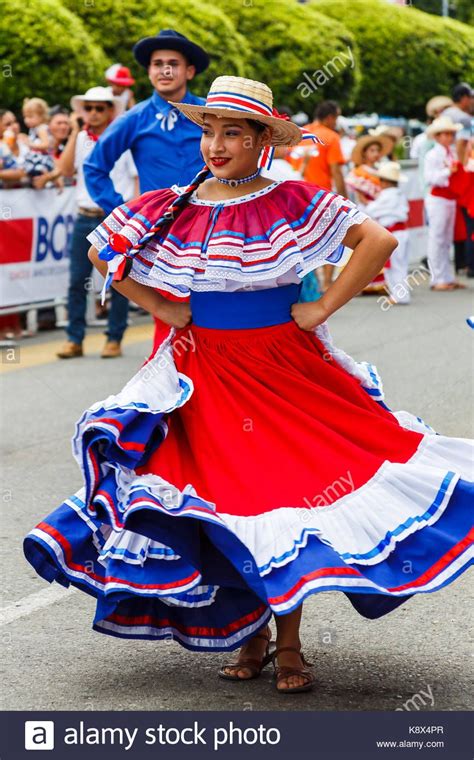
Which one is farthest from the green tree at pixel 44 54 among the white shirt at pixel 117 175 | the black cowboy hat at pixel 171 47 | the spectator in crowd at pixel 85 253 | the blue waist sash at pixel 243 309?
the blue waist sash at pixel 243 309

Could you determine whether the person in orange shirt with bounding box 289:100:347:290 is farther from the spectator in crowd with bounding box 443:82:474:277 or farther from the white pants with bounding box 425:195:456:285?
the spectator in crowd with bounding box 443:82:474:277

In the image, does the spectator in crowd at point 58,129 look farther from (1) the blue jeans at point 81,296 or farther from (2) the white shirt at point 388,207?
(2) the white shirt at point 388,207

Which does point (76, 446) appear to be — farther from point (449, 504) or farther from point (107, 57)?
→ point (107, 57)

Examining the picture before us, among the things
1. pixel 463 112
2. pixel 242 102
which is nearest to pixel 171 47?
pixel 242 102

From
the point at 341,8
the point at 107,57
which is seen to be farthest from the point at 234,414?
the point at 341,8

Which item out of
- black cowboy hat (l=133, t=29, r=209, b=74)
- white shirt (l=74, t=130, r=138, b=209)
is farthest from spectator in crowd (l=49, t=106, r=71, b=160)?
black cowboy hat (l=133, t=29, r=209, b=74)

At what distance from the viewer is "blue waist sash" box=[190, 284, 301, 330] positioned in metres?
4.50

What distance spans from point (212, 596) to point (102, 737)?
57 centimetres

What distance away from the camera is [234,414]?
436cm

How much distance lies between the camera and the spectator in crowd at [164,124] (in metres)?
7.71

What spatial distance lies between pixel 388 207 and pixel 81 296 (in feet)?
16.6

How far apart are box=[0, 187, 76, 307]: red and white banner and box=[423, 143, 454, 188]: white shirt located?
448 cm

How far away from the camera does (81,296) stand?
1159cm

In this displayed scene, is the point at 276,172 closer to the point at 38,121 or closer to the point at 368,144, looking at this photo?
the point at 38,121
